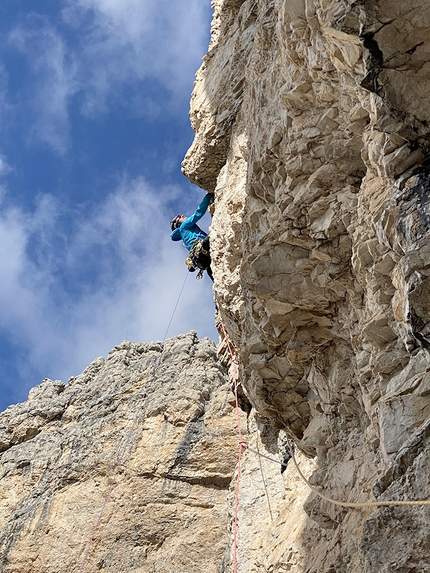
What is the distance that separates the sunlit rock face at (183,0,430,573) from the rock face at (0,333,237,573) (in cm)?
398

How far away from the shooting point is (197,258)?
11688 millimetres

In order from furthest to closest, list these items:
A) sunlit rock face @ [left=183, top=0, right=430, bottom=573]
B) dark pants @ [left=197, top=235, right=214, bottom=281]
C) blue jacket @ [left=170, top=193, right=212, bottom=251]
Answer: blue jacket @ [left=170, top=193, right=212, bottom=251]
dark pants @ [left=197, top=235, right=214, bottom=281]
sunlit rock face @ [left=183, top=0, right=430, bottom=573]

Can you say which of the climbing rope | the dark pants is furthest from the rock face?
the dark pants

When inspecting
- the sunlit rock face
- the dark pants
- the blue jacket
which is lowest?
the sunlit rock face

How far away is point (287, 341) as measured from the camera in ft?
22.3

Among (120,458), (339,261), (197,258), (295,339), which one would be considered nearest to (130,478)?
(120,458)

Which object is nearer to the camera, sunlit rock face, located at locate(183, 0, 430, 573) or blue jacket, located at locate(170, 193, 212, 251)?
sunlit rock face, located at locate(183, 0, 430, 573)

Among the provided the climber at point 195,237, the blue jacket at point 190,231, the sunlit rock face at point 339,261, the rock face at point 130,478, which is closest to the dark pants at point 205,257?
the climber at point 195,237

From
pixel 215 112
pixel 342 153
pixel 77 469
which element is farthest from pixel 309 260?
pixel 77 469

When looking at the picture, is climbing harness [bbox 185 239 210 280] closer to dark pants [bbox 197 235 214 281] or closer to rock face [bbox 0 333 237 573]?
dark pants [bbox 197 235 214 281]

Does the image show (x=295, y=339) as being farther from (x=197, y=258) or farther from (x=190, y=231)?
(x=190, y=231)

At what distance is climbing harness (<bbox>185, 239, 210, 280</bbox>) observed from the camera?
37.9ft

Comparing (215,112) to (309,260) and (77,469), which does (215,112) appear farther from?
(77,469)

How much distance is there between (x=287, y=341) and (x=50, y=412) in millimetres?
13164
